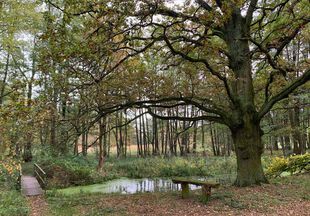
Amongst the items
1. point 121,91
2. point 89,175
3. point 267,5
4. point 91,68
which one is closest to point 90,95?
point 91,68

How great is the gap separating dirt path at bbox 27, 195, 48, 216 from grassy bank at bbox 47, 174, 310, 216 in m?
0.22

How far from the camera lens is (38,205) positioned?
846 centimetres

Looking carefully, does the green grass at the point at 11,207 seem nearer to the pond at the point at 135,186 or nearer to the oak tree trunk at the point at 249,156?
the pond at the point at 135,186

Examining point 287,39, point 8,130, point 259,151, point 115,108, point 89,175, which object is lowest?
point 89,175

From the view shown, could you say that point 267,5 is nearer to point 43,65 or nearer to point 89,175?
point 43,65

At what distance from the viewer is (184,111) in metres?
28.6

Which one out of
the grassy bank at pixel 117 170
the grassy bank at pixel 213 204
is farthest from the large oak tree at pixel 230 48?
the grassy bank at pixel 117 170

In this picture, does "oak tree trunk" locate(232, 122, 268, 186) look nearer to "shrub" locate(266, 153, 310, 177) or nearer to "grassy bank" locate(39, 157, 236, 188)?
"shrub" locate(266, 153, 310, 177)

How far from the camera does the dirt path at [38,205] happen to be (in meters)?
7.39

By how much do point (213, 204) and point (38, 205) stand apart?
511cm

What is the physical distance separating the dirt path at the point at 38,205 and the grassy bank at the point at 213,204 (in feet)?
0.71

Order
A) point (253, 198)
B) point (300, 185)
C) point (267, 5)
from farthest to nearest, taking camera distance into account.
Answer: point (267, 5) → point (300, 185) → point (253, 198)

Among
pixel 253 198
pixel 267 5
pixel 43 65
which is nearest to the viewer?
pixel 43 65

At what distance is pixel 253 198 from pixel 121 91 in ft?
16.9
